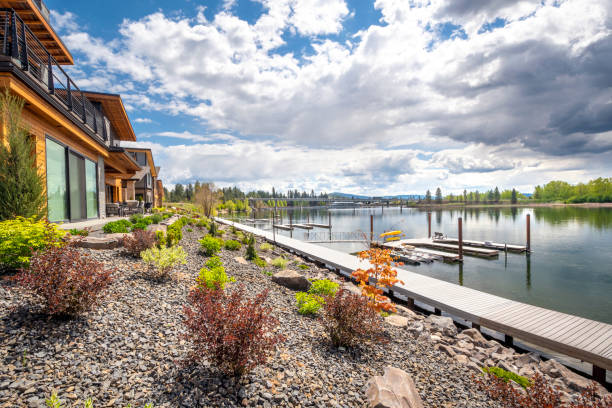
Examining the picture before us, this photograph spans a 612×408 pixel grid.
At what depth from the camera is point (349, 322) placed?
4484 millimetres

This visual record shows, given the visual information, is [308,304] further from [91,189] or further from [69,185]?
[91,189]

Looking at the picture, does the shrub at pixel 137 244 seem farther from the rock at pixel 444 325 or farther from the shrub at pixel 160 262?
the rock at pixel 444 325

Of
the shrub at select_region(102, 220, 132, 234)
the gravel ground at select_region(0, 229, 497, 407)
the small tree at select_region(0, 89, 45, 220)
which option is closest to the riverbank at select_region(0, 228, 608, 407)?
the gravel ground at select_region(0, 229, 497, 407)

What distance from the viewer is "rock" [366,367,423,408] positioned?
313 centimetres

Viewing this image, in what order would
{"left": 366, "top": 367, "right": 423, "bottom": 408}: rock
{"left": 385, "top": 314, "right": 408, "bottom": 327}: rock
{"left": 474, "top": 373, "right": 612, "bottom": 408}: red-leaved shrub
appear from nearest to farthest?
1. {"left": 474, "top": 373, "right": 612, "bottom": 408}: red-leaved shrub
2. {"left": 366, "top": 367, "right": 423, "bottom": 408}: rock
3. {"left": 385, "top": 314, "right": 408, "bottom": 327}: rock

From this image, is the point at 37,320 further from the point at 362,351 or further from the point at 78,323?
the point at 362,351

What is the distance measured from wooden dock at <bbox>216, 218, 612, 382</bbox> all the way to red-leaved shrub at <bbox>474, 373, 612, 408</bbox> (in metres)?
2.49

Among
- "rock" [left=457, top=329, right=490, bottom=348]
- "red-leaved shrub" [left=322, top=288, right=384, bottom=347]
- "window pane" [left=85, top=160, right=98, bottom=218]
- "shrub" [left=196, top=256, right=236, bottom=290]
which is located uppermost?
"window pane" [left=85, top=160, right=98, bottom=218]

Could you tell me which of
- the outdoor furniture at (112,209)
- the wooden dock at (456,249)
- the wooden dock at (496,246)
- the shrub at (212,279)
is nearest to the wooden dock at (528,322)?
the shrub at (212,279)

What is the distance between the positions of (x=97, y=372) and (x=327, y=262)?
11.9 m

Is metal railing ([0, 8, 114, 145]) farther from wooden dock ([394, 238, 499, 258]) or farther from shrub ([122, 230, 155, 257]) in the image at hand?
wooden dock ([394, 238, 499, 258])

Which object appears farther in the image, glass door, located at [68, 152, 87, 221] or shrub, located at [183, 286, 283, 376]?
glass door, located at [68, 152, 87, 221]

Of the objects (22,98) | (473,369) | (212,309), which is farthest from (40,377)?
(22,98)

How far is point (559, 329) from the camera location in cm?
682
